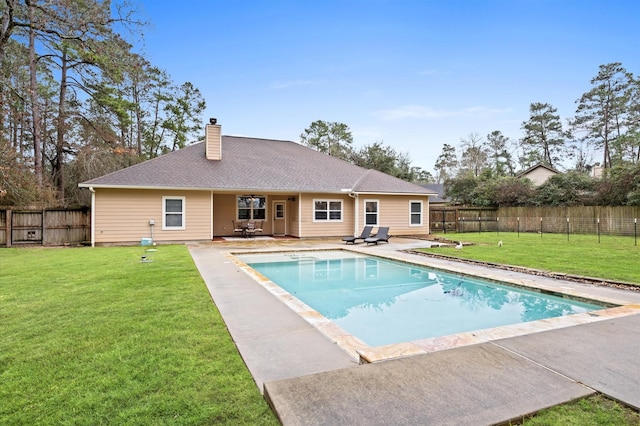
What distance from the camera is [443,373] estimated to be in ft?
9.08

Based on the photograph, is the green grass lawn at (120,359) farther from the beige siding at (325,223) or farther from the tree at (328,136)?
the tree at (328,136)

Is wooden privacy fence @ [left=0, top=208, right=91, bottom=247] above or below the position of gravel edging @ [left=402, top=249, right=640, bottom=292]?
above

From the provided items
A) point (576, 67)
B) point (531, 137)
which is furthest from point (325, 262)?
point (531, 137)

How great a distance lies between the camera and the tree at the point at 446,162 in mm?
52997

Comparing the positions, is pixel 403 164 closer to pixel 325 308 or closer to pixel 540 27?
pixel 540 27

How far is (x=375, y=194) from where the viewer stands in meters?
17.6

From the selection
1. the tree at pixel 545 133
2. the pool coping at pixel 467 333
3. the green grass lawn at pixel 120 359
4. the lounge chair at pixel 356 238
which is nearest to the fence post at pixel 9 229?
the green grass lawn at pixel 120 359

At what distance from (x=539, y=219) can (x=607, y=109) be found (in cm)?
2085

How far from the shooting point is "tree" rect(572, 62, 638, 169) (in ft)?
102

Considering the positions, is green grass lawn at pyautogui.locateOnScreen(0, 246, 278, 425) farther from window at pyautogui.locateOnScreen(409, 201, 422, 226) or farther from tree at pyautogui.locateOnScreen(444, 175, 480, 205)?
tree at pyautogui.locateOnScreen(444, 175, 480, 205)

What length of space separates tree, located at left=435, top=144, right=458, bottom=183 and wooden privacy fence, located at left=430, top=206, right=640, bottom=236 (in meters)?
31.1

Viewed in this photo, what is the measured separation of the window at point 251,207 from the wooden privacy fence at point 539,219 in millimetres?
9983

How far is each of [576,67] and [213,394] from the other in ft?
76.1

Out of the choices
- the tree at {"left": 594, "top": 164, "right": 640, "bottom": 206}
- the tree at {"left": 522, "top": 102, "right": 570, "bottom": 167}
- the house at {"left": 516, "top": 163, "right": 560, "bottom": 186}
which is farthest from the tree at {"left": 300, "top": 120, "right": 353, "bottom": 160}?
the tree at {"left": 594, "top": 164, "right": 640, "bottom": 206}
